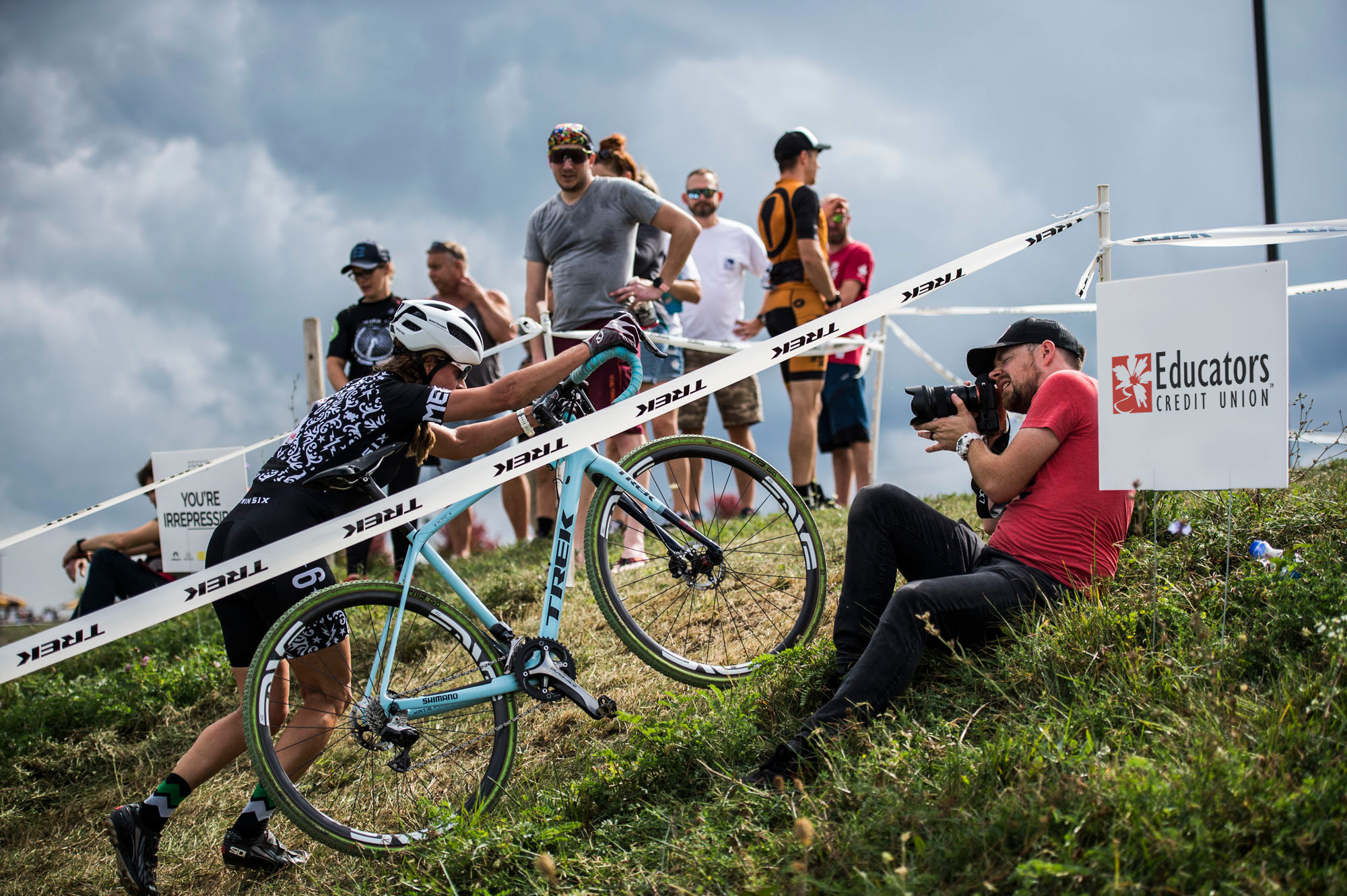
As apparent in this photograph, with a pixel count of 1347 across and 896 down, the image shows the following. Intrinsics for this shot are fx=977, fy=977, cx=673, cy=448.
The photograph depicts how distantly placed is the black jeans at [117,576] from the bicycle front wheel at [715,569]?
431 cm

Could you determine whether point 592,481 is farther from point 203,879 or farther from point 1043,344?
point 203,879

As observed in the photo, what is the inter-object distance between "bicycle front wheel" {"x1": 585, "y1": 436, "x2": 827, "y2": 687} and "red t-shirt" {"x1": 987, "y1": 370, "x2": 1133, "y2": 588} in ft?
3.00

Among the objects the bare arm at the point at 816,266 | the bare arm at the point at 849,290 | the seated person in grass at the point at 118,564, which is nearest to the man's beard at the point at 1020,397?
the bare arm at the point at 816,266

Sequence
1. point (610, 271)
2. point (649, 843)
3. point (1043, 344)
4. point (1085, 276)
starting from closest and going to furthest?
point (649, 843) < point (1043, 344) < point (1085, 276) < point (610, 271)

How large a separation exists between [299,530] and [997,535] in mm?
2612

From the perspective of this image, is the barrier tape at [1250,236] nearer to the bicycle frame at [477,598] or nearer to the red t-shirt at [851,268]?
the bicycle frame at [477,598]

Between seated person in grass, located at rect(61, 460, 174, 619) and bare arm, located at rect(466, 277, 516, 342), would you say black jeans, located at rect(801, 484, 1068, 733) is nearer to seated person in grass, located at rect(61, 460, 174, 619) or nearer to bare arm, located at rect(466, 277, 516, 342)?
bare arm, located at rect(466, 277, 516, 342)

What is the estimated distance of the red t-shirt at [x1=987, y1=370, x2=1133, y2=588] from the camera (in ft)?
11.5

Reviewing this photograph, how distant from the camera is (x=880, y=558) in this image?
Result: 364 centimetres

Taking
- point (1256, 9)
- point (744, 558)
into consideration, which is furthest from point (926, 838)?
point (1256, 9)

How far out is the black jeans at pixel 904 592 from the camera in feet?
10.4

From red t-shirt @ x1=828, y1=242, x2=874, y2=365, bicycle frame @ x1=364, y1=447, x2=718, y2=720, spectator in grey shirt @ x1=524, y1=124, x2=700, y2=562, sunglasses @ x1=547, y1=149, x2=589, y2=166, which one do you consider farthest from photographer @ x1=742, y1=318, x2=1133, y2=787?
red t-shirt @ x1=828, y1=242, x2=874, y2=365

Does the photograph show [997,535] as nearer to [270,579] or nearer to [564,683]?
[564,683]

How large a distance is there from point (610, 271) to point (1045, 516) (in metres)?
3.29
